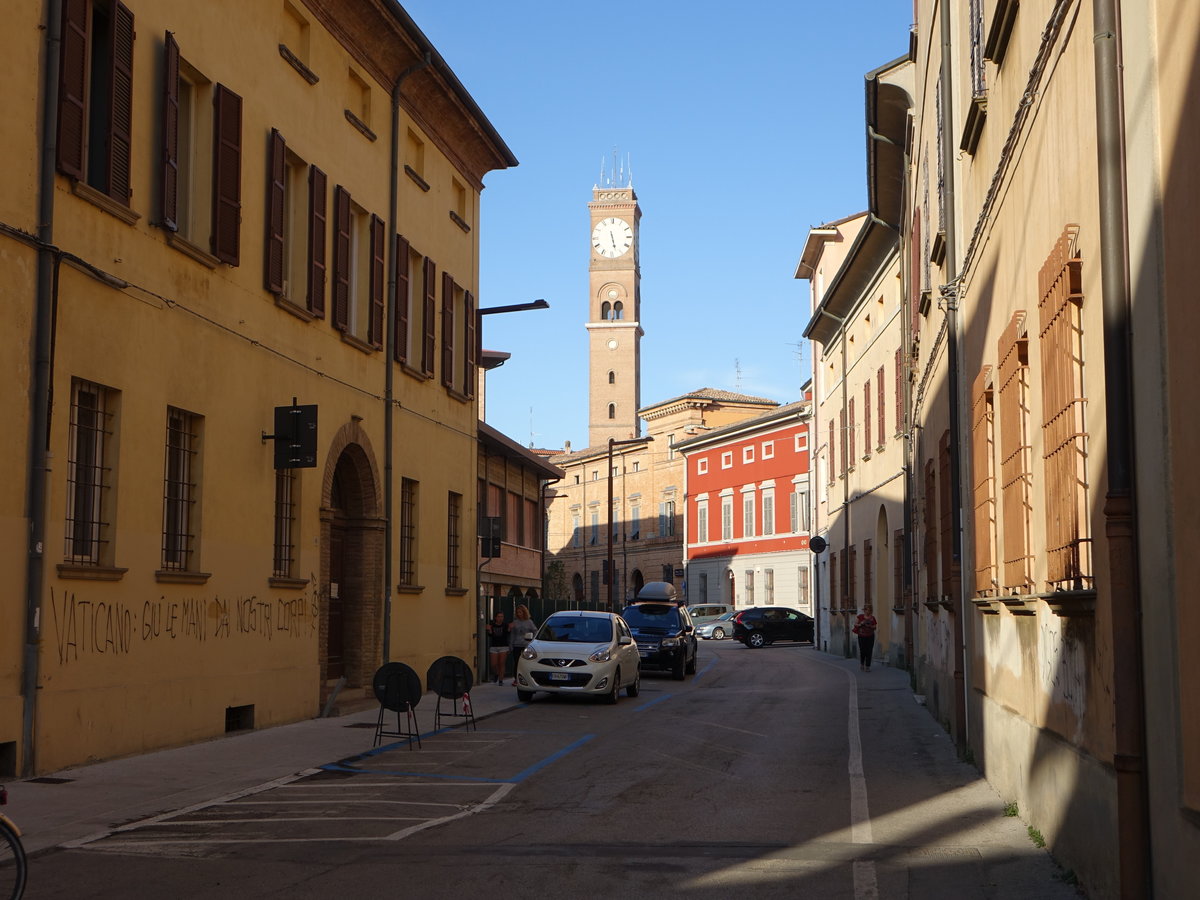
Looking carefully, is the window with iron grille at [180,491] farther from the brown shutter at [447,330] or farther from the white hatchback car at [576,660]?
the brown shutter at [447,330]

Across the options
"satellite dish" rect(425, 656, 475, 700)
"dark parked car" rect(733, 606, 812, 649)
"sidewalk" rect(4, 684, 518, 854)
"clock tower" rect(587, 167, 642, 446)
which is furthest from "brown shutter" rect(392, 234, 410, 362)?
"clock tower" rect(587, 167, 642, 446)

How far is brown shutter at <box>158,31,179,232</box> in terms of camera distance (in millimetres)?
15055

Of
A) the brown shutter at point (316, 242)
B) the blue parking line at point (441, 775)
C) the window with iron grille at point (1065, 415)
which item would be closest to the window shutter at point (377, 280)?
the brown shutter at point (316, 242)

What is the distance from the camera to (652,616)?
102ft

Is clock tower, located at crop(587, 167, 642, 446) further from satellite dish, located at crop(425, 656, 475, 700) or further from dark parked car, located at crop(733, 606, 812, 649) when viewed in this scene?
satellite dish, located at crop(425, 656, 475, 700)

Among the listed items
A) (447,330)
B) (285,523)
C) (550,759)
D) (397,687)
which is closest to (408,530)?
(447,330)

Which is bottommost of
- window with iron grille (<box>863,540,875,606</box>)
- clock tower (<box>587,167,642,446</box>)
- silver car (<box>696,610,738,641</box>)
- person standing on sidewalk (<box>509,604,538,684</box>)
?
silver car (<box>696,610,738,641</box>)

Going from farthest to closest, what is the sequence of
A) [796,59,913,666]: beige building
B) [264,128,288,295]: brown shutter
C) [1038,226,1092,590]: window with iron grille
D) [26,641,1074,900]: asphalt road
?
[796,59,913,666]: beige building → [264,128,288,295]: brown shutter → [26,641,1074,900]: asphalt road → [1038,226,1092,590]: window with iron grille

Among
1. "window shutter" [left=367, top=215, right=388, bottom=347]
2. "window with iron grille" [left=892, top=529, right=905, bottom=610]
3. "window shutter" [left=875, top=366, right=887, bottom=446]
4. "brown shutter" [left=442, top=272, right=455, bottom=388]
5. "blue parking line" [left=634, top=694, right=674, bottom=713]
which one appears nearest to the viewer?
"blue parking line" [left=634, top=694, right=674, bottom=713]

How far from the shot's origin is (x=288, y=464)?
17953 mm

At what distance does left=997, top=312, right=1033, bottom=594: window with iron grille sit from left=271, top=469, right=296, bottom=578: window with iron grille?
1068 cm

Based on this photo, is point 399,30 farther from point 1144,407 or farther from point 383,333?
point 1144,407

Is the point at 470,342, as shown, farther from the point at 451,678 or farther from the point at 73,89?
the point at 73,89

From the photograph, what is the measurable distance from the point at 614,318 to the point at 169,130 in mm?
98420
